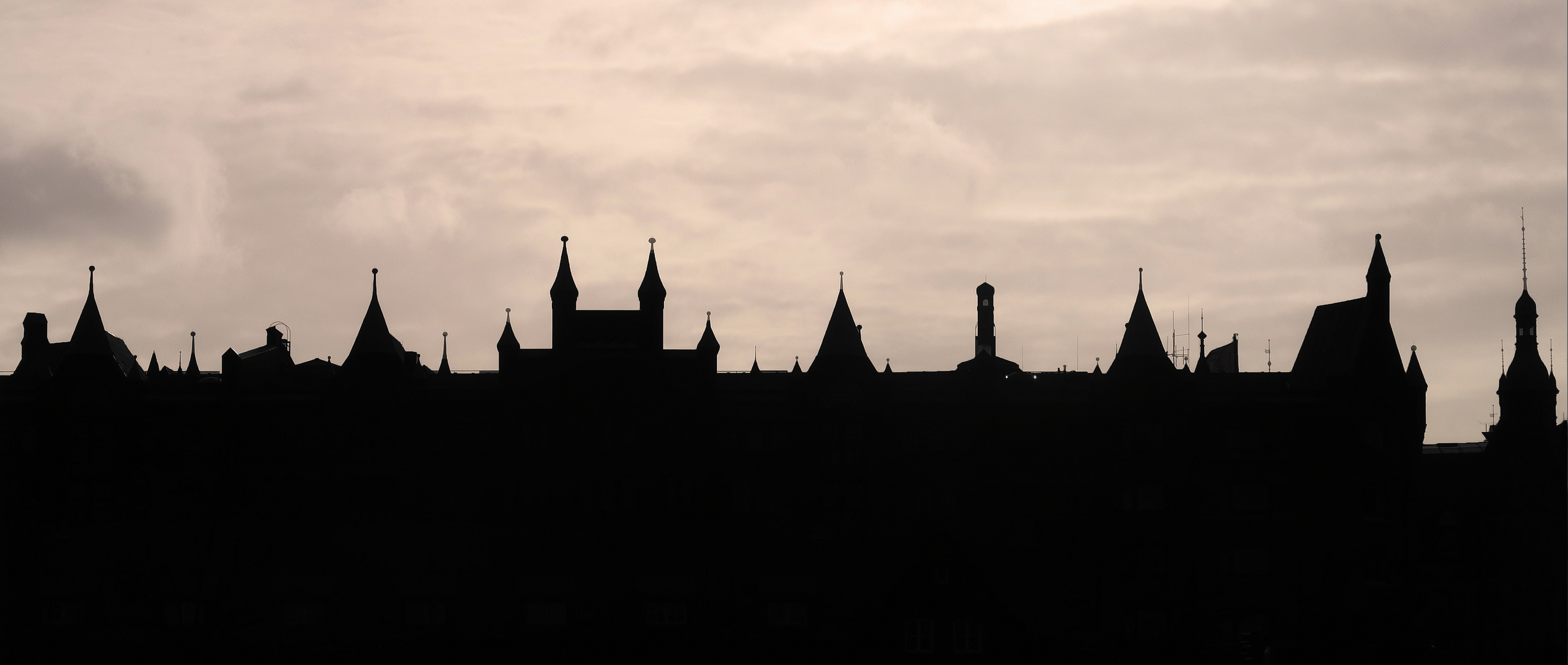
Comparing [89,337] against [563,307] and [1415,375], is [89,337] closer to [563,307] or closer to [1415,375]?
[563,307]

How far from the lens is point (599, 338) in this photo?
345 feet

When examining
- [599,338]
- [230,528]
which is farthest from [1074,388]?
[230,528]

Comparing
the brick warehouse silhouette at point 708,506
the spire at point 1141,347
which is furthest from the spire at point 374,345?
the spire at point 1141,347

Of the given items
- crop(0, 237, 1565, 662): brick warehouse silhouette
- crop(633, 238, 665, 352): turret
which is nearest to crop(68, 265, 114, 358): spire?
crop(0, 237, 1565, 662): brick warehouse silhouette

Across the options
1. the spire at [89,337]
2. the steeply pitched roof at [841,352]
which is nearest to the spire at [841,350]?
the steeply pitched roof at [841,352]

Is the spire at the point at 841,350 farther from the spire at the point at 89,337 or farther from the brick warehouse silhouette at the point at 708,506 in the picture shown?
the spire at the point at 89,337

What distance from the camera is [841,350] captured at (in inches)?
4114

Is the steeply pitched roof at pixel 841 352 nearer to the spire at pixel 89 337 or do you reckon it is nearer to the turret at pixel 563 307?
the turret at pixel 563 307

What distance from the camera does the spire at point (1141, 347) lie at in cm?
10475

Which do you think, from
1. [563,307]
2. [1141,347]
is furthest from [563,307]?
[1141,347]

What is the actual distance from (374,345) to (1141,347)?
41994mm

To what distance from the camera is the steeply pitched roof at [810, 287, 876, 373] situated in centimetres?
10450

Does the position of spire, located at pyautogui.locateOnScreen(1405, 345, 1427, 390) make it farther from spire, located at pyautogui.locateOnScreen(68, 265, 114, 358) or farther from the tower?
spire, located at pyautogui.locateOnScreen(68, 265, 114, 358)

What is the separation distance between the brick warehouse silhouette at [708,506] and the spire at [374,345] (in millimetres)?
173
